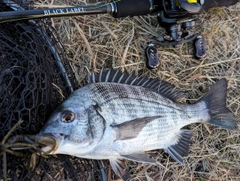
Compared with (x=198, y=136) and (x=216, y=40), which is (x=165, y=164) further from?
(x=216, y=40)

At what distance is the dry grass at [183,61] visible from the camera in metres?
2.99

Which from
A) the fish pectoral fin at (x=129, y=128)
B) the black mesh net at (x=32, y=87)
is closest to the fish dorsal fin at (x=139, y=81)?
the black mesh net at (x=32, y=87)

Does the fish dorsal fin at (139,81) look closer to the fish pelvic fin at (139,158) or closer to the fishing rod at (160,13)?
the fishing rod at (160,13)

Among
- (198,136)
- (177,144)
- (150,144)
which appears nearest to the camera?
(150,144)

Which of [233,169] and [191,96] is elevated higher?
[191,96]

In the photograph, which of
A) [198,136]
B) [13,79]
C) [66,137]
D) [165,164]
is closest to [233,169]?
[198,136]

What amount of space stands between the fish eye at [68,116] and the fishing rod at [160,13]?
64cm

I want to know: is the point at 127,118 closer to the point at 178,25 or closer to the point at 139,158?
the point at 139,158

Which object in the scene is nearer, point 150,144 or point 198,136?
point 150,144

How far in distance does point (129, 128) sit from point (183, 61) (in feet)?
3.45

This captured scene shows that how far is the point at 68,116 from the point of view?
2.28 metres

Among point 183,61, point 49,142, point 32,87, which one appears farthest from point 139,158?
point 183,61

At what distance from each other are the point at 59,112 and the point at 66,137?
187 mm

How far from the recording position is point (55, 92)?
251 cm
